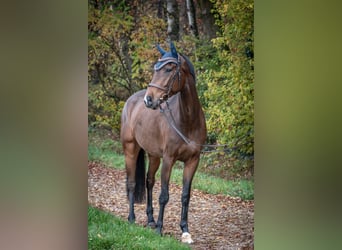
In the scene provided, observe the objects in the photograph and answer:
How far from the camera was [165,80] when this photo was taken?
291cm

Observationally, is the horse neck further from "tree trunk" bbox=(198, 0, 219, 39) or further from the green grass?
the green grass

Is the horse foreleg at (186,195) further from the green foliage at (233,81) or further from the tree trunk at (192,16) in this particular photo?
the tree trunk at (192,16)

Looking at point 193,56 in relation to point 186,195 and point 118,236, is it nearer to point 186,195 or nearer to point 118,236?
point 186,195

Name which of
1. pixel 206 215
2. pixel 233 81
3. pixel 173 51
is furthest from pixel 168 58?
pixel 206 215

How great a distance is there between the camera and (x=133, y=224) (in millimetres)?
2967

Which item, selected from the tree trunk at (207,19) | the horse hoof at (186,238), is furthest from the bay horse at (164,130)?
the tree trunk at (207,19)

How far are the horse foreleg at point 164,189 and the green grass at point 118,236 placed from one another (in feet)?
0.24

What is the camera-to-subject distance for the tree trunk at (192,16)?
295 centimetres

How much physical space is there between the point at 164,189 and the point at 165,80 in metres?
0.67

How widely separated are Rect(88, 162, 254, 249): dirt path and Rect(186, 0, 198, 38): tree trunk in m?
0.95
